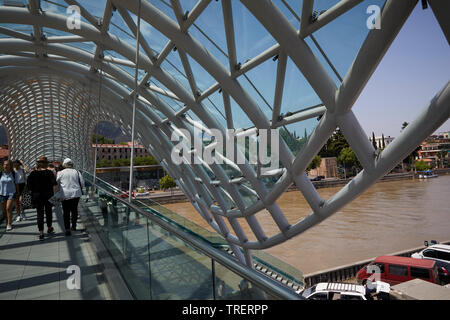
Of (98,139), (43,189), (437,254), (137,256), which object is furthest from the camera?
(98,139)

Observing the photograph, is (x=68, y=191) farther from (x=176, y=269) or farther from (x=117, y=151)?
(x=117, y=151)

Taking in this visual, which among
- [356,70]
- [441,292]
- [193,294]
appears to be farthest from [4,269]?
[441,292]

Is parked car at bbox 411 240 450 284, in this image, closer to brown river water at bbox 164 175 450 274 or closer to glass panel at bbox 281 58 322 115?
brown river water at bbox 164 175 450 274

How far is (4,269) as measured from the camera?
20.2 ft

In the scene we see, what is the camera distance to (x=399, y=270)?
814 inches

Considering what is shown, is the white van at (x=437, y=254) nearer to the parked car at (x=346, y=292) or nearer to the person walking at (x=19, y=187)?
the parked car at (x=346, y=292)

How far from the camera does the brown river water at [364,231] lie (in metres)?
28.8

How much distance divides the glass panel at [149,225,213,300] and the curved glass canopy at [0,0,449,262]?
502cm

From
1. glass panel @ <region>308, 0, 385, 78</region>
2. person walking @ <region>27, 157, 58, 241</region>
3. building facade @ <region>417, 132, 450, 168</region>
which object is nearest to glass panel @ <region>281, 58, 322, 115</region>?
glass panel @ <region>308, 0, 385, 78</region>

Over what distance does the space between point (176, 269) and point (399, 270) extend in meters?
22.4

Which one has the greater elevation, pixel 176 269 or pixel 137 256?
pixel 176 269

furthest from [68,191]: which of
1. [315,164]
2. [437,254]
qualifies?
[315,164]

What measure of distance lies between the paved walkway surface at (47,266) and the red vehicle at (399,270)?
66.3ft
